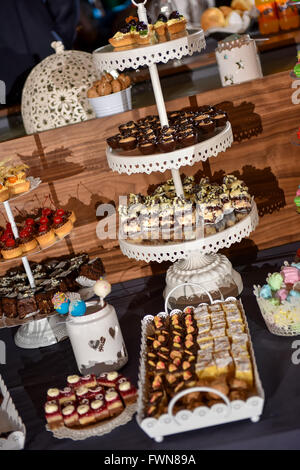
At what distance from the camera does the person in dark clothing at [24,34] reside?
126 inches

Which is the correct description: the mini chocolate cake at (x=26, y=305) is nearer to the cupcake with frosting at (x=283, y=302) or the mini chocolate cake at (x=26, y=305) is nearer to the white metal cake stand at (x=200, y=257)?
the white metal cake stand at (x=200, y=257)

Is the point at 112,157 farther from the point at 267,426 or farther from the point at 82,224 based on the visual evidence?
the point at 267,426

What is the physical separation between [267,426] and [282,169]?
135 cm

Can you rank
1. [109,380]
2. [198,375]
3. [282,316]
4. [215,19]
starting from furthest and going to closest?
1. [215,19]
2. [282,316]
3. [109,380]
4. [198,375]

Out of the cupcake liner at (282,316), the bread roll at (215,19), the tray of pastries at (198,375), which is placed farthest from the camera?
the bread roll at (215,19)

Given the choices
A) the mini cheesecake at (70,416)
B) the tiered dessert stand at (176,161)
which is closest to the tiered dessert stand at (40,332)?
the tiered dessert stand at (176,161)

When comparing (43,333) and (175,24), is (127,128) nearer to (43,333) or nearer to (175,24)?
(175,24)

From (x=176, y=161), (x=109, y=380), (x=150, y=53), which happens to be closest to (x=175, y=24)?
(x=150, y=53)

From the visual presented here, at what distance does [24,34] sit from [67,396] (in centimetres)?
200

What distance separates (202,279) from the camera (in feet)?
8.28

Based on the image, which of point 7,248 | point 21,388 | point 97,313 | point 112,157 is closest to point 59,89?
point 112,157

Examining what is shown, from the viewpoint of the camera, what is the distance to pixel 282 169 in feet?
9.40

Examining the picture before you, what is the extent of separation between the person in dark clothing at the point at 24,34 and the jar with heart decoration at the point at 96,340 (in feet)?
5.09

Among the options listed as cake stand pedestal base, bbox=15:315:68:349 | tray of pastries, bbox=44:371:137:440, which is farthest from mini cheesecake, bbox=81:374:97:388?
cake stand pedestal base, bbox=15:315:68:349
